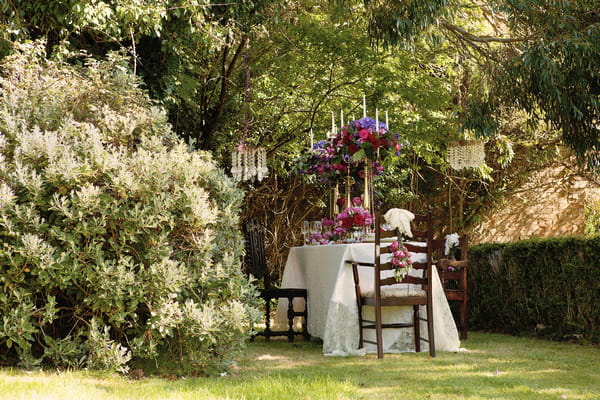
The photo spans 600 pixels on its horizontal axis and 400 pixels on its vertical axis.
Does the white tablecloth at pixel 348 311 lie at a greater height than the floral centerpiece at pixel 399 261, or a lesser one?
lesser

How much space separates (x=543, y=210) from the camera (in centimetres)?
1229

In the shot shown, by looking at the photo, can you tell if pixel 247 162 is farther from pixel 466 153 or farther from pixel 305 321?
pixel 466 153

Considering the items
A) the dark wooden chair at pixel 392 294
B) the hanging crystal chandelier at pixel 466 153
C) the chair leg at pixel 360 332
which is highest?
the hanging crystal chandelier at pixel 466 153

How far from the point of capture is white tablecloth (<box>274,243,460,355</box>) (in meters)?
5.13

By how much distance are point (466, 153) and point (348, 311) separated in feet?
13.1

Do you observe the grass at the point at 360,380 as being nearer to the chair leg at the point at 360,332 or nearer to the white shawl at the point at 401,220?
the chair leg at the point at 360,332

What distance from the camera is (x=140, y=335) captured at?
13.7 ft

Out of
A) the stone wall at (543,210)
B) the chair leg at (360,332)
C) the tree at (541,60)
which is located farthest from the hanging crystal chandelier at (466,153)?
the chair leg at (360,332)

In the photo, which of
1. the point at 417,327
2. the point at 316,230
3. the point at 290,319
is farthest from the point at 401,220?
the point at 290,319

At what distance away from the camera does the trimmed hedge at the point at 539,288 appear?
228 inches

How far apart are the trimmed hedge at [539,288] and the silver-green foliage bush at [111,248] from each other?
3133 mm

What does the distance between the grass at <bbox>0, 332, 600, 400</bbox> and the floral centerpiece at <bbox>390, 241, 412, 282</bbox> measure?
0.62 metres

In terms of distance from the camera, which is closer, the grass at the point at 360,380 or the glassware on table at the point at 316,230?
the grass at the point at 360,380

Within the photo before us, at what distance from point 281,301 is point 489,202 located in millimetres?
6368
